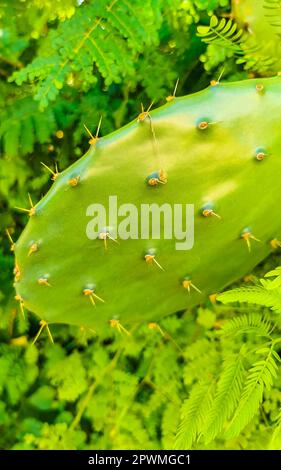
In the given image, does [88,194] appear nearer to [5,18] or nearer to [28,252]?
[28,252]

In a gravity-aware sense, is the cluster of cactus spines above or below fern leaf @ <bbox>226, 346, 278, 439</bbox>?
above

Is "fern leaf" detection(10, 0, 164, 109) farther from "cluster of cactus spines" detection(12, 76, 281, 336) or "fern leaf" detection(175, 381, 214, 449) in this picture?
"fern leaf" detection(175, 381, 214, 449)

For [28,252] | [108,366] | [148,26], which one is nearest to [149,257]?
[28,252]

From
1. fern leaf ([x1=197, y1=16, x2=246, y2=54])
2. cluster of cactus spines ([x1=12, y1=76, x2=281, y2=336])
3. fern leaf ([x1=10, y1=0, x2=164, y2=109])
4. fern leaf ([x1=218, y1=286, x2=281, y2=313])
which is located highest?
fern leaf ([x1=10, y1=0, x2=164, y2=109])

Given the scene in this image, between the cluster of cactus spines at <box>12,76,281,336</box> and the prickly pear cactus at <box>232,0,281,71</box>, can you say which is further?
the prickly pear cactus at <box>232,0,281,71</box>

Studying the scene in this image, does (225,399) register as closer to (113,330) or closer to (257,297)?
(257,297)

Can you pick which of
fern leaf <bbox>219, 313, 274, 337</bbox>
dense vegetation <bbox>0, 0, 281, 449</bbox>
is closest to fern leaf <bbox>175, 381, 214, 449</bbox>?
dense vegetation <bbox>0, 0, 281, 449</bbox>

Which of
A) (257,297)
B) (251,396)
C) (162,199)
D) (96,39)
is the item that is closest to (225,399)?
(251,396)
